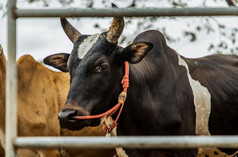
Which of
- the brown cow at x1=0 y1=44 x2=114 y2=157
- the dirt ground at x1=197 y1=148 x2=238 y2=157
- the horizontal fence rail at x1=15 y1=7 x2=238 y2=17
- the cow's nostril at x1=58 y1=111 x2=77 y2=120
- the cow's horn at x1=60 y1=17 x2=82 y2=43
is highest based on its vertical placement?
the horizontal fence rail at x1=15 y1=7 x2=238 y2=17

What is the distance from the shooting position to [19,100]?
5414mm

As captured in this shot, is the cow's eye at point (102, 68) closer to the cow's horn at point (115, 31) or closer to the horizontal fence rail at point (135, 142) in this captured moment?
the cow's horn at point (115, 31)

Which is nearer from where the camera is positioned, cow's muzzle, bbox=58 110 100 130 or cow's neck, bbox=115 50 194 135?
cow's muzzle, bbox=58 110 100 130

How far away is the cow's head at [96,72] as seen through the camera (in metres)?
3.73

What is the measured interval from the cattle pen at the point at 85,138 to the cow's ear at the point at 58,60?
273cm

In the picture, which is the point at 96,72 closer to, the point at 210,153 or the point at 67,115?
the point at 67,115

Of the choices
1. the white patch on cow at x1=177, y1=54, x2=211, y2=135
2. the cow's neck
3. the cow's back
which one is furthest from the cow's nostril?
the cow's back

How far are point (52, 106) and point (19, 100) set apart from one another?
436mm

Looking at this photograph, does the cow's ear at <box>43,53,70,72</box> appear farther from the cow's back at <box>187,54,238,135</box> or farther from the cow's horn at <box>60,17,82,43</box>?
the cow's back at <box>187,54,238,135</box>

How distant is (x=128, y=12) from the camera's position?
1788 mm

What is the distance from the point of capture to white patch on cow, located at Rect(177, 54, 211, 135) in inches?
174

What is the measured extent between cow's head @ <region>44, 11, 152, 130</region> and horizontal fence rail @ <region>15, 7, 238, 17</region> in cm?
189

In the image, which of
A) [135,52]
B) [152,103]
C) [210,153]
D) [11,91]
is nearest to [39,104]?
[152,103]

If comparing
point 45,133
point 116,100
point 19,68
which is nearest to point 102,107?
point 116,100
